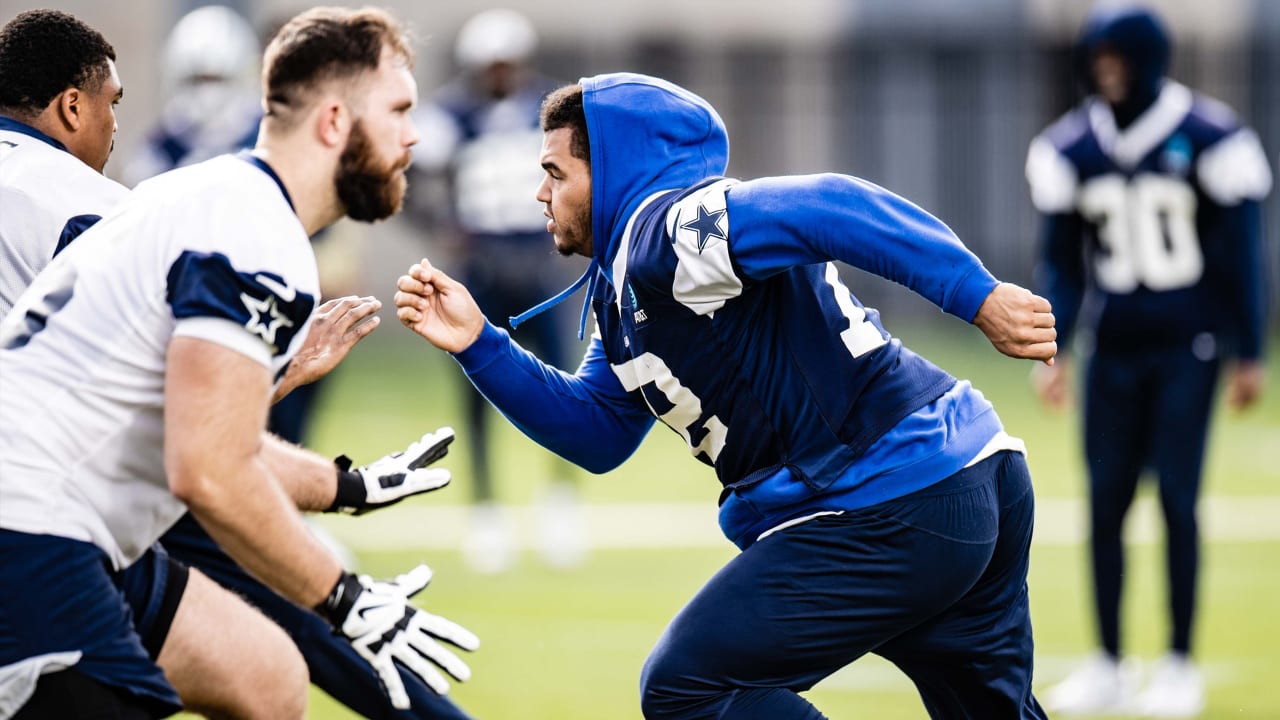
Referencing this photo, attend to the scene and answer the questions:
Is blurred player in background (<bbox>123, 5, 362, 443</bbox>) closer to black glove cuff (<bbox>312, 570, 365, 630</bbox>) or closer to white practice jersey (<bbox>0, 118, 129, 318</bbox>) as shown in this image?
white practice jersey (<bbox>0, 118, 129, 318</bbox>)

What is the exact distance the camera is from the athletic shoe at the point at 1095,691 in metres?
6.17

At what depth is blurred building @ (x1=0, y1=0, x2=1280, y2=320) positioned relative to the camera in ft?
72.7

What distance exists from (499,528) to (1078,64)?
602 inches

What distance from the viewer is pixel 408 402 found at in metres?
15.5

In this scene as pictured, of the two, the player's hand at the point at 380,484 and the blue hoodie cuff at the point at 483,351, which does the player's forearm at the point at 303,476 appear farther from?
the blue hoodie cuff at the point at 483,351

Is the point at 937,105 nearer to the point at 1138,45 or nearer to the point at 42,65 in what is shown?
the point at 1138,45

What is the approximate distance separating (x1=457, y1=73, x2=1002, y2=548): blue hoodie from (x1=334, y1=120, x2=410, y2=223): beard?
1.95 ft

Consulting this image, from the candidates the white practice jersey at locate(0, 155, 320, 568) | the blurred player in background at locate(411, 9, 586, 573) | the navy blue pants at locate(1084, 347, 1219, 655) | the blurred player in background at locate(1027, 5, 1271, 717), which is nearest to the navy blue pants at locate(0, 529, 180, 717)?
the white practice jersey at locate(0, 155, 320, 568)

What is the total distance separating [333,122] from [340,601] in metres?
0.93

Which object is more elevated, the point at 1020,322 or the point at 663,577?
the point at 1020,322

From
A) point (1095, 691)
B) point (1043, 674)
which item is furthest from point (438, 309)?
point (1043, 674)

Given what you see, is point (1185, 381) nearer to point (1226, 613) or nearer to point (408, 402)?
point (1226, 613)

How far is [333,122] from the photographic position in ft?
11.1

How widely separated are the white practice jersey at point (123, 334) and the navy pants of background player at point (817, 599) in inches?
44.8
